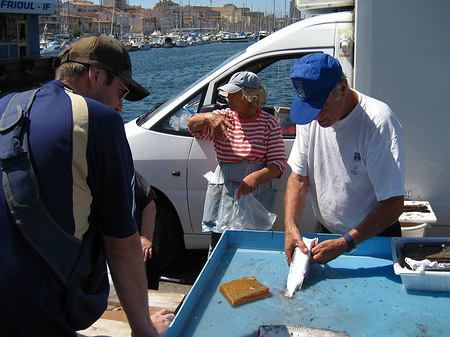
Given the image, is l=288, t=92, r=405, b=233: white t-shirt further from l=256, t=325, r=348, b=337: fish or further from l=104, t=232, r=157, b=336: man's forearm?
l=104, t=232, r=157, b=336: man's forearm

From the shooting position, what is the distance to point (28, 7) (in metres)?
A: 35.6

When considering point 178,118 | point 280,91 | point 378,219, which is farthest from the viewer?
point 280,91

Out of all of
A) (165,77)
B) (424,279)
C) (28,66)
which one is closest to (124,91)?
(424,279)

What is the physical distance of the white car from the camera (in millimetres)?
4129

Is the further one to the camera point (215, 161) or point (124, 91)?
point (215, 161)

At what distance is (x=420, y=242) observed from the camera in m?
2.46

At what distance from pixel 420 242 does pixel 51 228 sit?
184 centimetres

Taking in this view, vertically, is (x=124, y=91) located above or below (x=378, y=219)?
above

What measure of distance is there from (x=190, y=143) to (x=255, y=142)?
748 mm

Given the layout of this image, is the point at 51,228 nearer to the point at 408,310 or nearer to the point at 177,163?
the point at 408,310

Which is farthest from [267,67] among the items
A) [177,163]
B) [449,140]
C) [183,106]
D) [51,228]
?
[51,228]

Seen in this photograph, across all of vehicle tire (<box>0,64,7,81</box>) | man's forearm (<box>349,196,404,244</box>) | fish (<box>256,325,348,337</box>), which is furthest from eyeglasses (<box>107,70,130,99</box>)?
vehicle tire (<box>0,64,7,81</box>)

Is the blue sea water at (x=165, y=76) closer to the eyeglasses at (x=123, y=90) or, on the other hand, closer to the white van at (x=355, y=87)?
the white van at (x=355, y=87)

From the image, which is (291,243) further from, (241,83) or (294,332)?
(241,83)
